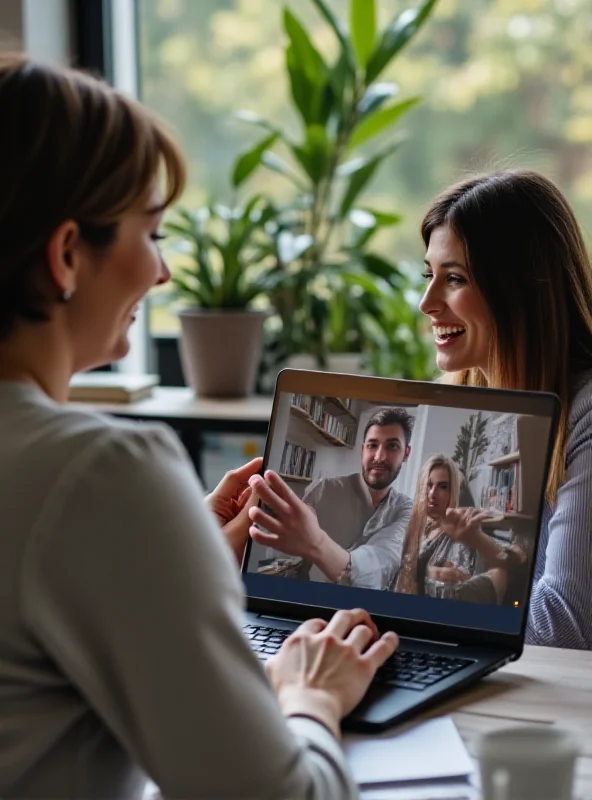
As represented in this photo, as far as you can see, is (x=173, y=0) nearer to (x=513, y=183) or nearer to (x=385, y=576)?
(x=513, y=183)

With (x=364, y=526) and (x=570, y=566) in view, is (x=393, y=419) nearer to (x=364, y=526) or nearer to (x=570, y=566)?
(x=364, y=526)

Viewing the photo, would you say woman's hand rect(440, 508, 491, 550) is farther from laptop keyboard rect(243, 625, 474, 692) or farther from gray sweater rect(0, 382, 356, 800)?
gray sweater rect(0, 382, 356, 800)

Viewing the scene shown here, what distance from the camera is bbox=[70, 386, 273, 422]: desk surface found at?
2664 mm

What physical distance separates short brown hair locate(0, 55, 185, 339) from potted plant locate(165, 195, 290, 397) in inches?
78.0

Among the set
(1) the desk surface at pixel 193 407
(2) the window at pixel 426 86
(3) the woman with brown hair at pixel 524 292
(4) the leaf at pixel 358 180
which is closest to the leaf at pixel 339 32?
(4) the leaf at pixel 358 180

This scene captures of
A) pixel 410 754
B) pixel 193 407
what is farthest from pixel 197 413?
pixel 410 754

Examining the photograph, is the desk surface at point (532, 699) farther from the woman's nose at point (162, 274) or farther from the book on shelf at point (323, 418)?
the woman's nose at point (162, 274)

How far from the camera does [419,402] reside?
126cm

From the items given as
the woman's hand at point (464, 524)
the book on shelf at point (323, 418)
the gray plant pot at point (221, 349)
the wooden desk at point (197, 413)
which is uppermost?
the book on shelf at point (323, 418)

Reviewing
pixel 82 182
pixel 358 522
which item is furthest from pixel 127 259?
pixel 358 522

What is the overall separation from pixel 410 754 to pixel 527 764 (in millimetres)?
256

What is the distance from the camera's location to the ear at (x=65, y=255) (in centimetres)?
83

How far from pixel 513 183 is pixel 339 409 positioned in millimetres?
535

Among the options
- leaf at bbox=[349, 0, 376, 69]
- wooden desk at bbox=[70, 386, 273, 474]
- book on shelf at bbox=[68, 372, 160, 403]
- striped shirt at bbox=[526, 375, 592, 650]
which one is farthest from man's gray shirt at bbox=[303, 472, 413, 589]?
leaf at bbox=[349, 0, 376, 69]
